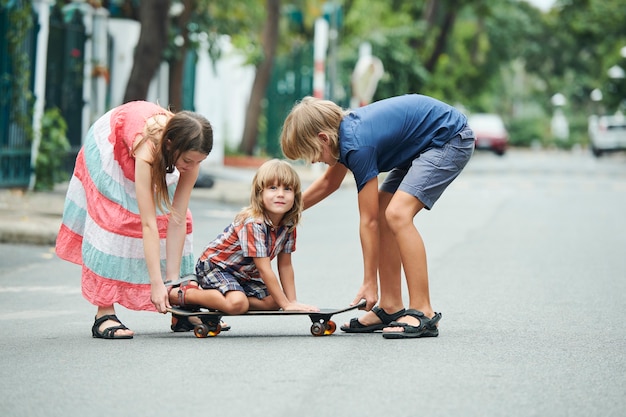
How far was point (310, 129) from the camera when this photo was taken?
6.62 meters

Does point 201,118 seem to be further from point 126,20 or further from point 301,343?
point 126,20

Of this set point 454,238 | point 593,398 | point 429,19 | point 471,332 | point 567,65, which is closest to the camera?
point 593,398

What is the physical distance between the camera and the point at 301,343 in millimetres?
6641

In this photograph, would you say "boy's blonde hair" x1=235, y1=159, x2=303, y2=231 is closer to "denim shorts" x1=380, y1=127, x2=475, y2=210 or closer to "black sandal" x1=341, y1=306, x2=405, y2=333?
"denim shorts" x1=380, y1=127, x2=475, y2=210

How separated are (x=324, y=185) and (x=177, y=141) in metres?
1.02

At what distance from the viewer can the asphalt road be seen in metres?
5.07

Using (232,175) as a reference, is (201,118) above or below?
above

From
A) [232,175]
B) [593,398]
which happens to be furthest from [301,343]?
[232,175]

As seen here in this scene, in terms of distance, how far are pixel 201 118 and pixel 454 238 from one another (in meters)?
7.55

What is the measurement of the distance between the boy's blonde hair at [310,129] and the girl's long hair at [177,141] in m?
0.42

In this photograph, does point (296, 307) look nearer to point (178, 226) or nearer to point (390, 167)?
point (178, 226)

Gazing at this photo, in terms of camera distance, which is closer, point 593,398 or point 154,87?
point 593,398

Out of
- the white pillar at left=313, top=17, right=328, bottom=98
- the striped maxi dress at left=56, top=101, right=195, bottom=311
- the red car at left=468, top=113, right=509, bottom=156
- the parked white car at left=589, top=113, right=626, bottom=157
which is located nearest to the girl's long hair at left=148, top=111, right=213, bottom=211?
the striped maxi dress at left=56, top=101, right=195, bottom=311

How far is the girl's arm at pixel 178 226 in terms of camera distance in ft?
22.8
